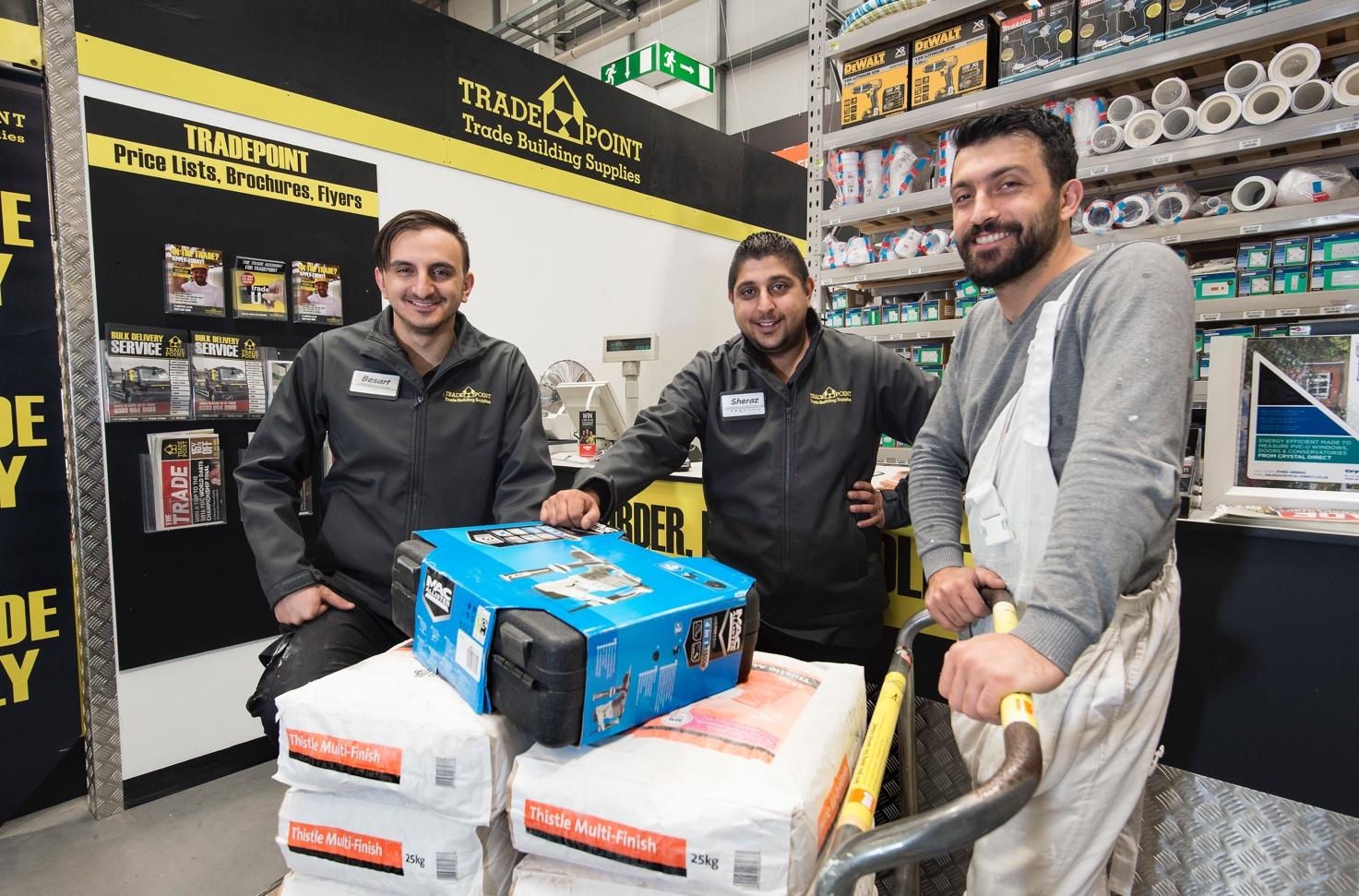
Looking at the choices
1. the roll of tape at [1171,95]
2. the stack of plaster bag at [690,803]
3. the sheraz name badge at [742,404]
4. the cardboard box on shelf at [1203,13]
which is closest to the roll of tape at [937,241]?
the roll of tape at [1171,95]

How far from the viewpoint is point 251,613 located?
2.93 meters

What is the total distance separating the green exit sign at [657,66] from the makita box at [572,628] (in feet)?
18.0

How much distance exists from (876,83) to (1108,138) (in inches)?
36.6

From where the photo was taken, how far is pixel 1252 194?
2.11 meters

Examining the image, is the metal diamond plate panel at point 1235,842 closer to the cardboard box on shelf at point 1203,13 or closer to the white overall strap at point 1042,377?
the white overall strap at point 1042,377

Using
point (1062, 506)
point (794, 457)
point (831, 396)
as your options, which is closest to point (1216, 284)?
point (831, 396)

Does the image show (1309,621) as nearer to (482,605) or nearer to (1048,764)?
(1048,764)

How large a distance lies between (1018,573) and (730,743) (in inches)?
23.5

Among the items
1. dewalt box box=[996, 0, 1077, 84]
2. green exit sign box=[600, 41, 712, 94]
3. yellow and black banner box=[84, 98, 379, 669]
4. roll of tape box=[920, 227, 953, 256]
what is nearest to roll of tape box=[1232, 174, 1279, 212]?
dewalt box box=[996, 0, 1077, 84]

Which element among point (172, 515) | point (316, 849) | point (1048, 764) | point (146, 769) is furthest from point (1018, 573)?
point (146, 769)

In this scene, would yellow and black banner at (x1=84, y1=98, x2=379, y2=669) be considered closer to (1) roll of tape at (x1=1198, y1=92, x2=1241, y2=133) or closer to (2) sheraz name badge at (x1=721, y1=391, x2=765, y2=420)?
(2) sheraz name badge at (x1=721, y1=391, x2=765, y2=420)

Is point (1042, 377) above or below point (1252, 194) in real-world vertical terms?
below

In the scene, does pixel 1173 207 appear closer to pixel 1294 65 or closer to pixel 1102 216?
pixel 1102 216

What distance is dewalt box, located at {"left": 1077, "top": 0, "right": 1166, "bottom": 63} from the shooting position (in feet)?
7.20
